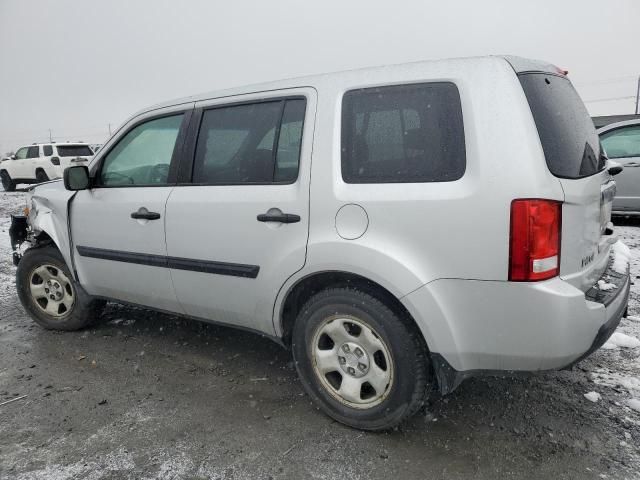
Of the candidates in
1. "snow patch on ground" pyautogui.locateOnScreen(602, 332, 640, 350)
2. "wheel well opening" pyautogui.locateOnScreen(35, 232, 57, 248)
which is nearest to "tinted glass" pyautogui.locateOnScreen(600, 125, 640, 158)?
"snow patch on ground" pyautogui.locateOnScreen(602, 332, 640, 350)

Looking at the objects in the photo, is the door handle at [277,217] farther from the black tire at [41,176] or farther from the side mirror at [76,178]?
the black tire at [41,176]

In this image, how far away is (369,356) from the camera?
248cm

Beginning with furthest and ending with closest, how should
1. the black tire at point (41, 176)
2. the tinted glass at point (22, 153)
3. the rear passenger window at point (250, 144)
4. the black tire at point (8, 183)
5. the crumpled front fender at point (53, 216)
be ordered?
1. the black tire at point (8, 183)
2. the tinted glass at point (22, 153)
3. the black tire at point (41, 176)
4. the crumpled front fender at point (53, 216)
5. the rear passenger window at point (250, 144)

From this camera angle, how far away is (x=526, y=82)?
220 centimetres

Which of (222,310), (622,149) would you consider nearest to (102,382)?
(222,310)

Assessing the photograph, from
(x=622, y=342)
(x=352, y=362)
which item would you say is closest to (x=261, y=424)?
(x=352, y=362)

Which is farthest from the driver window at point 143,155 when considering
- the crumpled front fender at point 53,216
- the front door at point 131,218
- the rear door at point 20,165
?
the rear door at point 20,165

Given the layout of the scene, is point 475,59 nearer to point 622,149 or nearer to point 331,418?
point 331,418

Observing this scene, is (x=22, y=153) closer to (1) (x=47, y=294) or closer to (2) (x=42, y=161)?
(2) (x=42, y=161)

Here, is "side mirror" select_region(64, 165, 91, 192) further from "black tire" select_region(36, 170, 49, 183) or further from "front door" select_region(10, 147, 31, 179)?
"front door" select_region(10, 147, 31, 179)

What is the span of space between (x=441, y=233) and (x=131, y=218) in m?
2.11

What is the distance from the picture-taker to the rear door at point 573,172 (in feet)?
6.98

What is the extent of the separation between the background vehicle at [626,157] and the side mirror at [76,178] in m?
7.27

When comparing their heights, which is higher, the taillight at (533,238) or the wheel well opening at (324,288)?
the taillight at (533,238)
